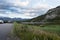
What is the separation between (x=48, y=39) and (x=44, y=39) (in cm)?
83

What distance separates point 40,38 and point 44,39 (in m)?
1.21

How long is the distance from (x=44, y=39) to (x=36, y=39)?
3.16 ft

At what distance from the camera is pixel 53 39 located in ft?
47.4

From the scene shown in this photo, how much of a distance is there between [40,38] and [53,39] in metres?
1.20

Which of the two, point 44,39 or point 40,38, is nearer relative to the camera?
point 44,39

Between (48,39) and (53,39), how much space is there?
525 mm

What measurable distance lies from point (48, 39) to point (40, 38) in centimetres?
69

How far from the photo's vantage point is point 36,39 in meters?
14.9

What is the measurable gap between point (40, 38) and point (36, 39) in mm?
480

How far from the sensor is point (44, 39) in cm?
1411

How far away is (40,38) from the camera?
603 inches

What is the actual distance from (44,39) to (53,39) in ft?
2.33
